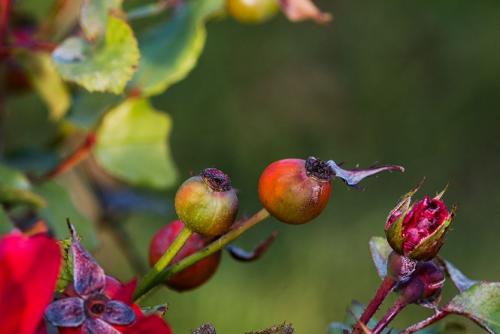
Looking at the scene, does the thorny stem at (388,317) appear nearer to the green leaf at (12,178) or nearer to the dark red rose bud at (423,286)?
the dark red rose bud at (423,286)

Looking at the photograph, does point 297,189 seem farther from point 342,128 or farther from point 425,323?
point 342,128

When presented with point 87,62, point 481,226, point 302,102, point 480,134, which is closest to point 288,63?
point 302,102

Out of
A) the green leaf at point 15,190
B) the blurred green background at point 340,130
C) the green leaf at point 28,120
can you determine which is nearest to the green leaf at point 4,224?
the green leaf at point 15,190

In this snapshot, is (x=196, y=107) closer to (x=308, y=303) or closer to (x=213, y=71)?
(x=213, y=71)

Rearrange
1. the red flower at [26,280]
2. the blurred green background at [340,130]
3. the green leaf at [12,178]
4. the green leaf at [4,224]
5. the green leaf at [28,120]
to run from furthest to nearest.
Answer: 1. the green leaf at [28,120]
2. the blurred green background at [340,130]
3. the green leaf at [12,178]
4. the green leaf at [4,224]
5. the red flower at [26,280]

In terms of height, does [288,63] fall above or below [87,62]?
below

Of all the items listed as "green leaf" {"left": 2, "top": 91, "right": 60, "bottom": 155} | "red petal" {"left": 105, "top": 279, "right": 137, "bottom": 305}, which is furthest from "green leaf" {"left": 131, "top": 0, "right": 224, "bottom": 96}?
"green leaf" {"left": 2, "top": 91, "right": 60, "bottom": 155}
